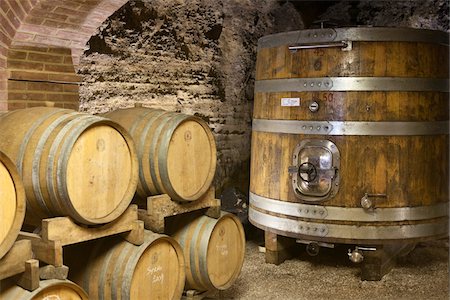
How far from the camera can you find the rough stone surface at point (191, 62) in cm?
455

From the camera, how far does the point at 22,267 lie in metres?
2.41

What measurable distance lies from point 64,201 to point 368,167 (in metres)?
2.38

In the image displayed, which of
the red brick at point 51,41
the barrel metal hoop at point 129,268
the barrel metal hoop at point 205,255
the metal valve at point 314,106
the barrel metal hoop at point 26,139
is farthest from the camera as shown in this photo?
the metal valve at point 314,106

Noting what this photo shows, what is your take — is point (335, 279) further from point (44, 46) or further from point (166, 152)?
point (44, 46)

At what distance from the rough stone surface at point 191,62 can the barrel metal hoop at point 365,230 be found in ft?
5.66

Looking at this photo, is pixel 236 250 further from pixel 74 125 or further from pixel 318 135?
pixel 74 125

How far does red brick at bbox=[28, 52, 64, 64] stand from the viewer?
3879mm

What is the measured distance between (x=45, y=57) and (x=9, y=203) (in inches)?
78.2

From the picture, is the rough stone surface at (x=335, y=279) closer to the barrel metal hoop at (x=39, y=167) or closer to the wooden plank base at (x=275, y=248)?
the wooden plank base at (x=275, y=248)

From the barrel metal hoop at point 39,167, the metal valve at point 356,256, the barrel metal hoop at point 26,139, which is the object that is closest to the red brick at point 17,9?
the barrel metal hoop at point 26,139

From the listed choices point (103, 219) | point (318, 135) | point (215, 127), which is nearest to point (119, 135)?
point (103, 219)

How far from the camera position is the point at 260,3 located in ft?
19.9

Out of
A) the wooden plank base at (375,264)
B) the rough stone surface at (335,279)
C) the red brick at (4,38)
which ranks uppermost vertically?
the red brick at (4,38)

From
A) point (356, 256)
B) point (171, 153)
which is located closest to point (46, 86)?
point (171, 153)
